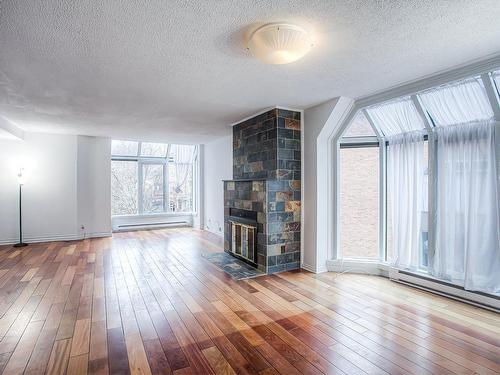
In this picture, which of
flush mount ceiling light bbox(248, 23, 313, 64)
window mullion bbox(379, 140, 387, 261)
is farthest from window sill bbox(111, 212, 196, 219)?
flush mount ceiling light bbox(248, 23, 313, 64)

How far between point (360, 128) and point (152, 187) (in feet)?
20.0

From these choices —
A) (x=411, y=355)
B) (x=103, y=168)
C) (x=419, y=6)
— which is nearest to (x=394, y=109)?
(x=419, y=6)

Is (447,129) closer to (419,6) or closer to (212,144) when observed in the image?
(419,6)

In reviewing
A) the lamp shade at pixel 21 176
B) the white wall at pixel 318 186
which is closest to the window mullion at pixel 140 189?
the lamp shade at pixel 21 176

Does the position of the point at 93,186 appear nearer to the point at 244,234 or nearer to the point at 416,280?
the point at 244,234

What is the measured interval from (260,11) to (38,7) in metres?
1.43

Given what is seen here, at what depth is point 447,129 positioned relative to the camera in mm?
3084

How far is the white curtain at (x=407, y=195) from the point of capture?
11.1ft

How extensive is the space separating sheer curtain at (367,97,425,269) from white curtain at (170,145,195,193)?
581cm

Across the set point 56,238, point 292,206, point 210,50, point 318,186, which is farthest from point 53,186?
point 318,186

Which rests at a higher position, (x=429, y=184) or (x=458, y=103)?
(x=458, y=103)

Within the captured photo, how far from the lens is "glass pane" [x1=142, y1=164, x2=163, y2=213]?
7.89 m

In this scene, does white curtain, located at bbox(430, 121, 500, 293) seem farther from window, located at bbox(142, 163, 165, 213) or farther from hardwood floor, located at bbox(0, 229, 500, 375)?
window, located at bbox(142, 163, 165, 213)

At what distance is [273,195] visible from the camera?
13.0ft
